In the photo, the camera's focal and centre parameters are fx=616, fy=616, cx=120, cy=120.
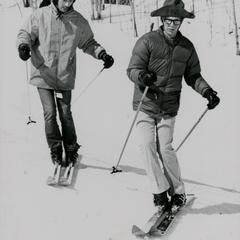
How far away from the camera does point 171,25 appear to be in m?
4.74

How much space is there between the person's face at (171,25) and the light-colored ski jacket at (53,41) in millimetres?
1147

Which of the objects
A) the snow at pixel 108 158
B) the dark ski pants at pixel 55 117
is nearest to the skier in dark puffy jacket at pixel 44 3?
the dark ski pants at pixel 55 117

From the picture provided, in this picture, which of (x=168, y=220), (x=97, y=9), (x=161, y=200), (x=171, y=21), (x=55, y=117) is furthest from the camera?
(x=97, y=9)

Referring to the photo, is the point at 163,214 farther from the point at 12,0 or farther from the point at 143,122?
the point at 12,0

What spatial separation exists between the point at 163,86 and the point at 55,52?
4.03ft

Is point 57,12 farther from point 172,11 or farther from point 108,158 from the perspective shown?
point 108,158

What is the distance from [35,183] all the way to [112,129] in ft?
8.07

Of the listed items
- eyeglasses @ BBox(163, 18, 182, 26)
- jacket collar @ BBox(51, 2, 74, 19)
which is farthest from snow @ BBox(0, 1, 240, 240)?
eyeglasses @ BBox(163, 18, 182, 26)

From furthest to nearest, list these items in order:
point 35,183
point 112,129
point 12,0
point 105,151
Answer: point 12,0 → point 112,129 → point 105,151 → point 35,183

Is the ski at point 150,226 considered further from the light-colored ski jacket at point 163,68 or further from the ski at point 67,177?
the ski at point 67,177

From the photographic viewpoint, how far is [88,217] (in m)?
4.88

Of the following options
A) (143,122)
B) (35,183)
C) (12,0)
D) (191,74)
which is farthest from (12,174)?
(12,0)

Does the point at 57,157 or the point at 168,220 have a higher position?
the point at 57,157

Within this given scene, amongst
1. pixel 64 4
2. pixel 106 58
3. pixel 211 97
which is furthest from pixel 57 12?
pixel 211 97
